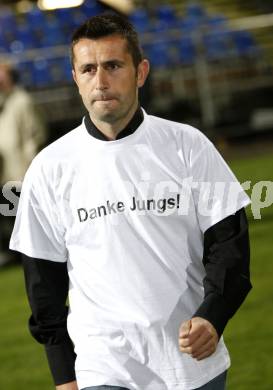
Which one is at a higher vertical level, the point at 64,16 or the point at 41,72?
the point at 64,16

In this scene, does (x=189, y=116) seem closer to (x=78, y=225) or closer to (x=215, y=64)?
(x=215, y=64)

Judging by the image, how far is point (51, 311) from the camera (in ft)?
10.2

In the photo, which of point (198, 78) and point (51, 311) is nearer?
point (51, 311)

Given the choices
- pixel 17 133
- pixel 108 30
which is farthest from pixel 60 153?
pixel 17 133

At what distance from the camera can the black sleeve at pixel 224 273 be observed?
292 centimetres

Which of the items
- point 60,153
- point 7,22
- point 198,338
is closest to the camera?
point 198,338

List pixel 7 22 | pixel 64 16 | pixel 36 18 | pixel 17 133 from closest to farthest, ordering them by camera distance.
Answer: pixel 17 133, pixel 7 22, pixel 36 18, pixel 64 16

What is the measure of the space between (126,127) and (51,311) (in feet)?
1.91

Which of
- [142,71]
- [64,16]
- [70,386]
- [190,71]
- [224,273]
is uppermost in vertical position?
[142,71]

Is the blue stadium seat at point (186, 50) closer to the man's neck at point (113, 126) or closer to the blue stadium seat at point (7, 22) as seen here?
the blue stadium seat at point (7, 22)

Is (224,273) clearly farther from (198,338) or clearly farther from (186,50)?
(186,50)

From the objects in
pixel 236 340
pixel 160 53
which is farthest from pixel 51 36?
pixel 236 340

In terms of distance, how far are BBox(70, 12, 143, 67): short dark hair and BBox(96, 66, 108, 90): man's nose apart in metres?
0.10

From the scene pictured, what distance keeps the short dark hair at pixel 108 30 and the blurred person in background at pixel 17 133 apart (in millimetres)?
7279
